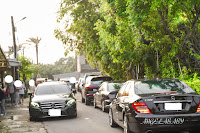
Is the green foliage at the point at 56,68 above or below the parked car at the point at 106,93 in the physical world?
above

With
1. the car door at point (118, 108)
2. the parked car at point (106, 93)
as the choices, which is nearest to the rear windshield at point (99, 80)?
the parked car at point (106, 93)

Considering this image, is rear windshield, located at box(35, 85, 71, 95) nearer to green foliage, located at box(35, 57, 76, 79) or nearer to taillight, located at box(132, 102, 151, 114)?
taillight, located at box(132, 102, 151, 114)

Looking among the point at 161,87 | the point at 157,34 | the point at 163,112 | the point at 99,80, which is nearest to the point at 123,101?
the point at 161,87

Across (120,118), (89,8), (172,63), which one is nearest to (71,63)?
(89,8)

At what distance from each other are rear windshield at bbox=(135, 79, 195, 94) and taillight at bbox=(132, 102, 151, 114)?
69 cm

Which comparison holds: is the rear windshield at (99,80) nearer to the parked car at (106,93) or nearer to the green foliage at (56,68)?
the parked car at (106,93)

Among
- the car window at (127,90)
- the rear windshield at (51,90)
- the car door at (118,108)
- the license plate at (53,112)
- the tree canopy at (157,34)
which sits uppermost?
the tree canopy at (157,34)

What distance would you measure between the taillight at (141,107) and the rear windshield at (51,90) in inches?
310

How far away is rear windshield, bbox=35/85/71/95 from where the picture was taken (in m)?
15.3

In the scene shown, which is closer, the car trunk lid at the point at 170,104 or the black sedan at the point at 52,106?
the car trunk lid at the point at 170,104

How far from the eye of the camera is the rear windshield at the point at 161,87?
8.51 metres

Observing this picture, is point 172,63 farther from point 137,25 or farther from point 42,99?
point 42,99

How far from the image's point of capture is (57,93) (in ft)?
50.1

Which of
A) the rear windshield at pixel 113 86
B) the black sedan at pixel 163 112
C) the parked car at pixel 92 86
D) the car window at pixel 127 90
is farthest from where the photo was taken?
the parked car at pixel 92 86
